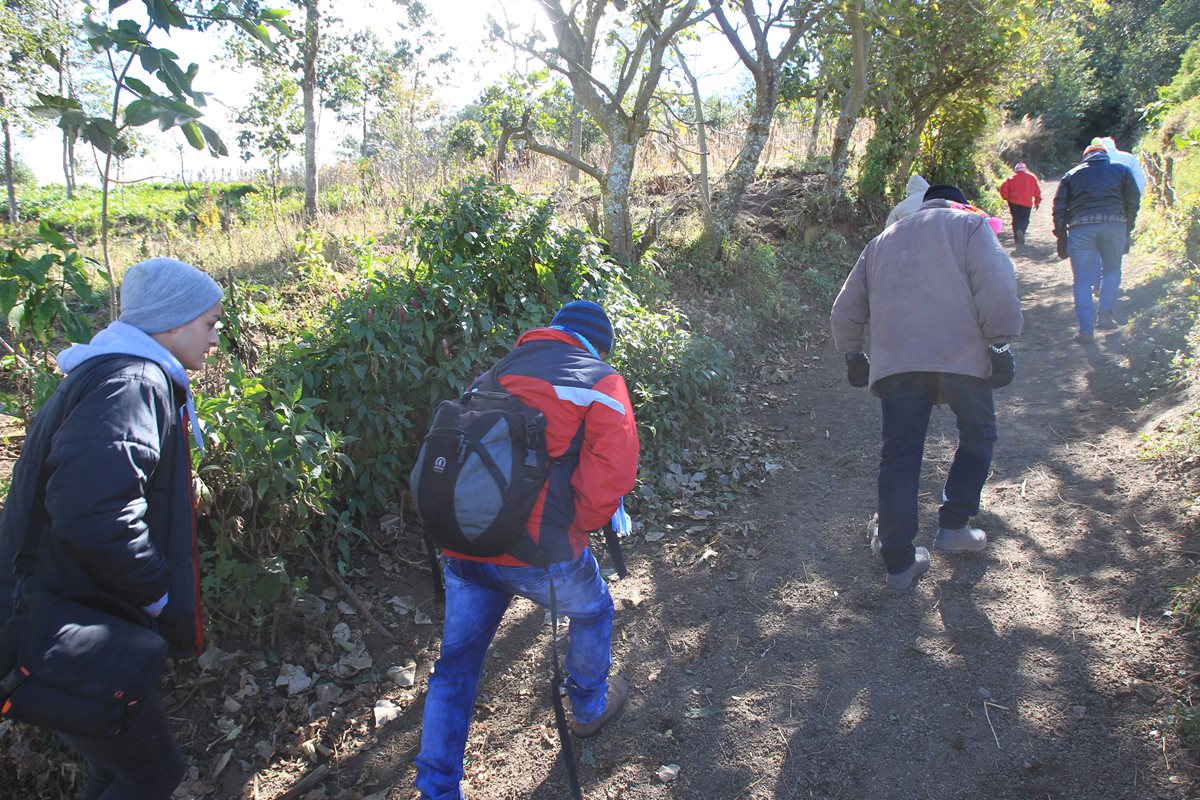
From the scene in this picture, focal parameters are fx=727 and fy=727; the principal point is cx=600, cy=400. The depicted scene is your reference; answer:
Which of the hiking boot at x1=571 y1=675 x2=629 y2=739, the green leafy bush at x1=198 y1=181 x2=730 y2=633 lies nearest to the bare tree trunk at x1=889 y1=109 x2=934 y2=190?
the green leafy bush at x1=198 y1=181 x2=730 y2=633

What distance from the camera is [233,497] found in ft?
10.9

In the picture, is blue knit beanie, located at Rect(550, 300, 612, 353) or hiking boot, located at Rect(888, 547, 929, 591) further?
hiking boot, located at Rect(888, 547, 929, 591)

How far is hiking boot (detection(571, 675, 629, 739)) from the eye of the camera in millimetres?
3020

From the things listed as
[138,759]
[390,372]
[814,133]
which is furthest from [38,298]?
[814,133]

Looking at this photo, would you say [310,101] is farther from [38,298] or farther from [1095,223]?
[1095,223]

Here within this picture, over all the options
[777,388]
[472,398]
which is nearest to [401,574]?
A: [472,398]

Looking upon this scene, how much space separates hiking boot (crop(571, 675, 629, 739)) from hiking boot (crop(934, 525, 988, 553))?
1.95 metres

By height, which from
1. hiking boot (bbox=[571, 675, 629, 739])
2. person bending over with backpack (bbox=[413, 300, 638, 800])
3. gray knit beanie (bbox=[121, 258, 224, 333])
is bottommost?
hiking boot (bbox=[571, 675, 629, 739])

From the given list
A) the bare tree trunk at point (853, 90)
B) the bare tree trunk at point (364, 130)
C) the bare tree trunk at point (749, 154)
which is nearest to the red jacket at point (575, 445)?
the bare tree trunk at point (749, 154)

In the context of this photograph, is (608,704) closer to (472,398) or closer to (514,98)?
(472,398)

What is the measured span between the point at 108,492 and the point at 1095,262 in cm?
822

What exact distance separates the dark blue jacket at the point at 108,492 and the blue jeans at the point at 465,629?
0.85m

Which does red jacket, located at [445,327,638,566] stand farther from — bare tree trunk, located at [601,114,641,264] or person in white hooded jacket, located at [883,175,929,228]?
bare tree trunk, located at [601,114,641,264]

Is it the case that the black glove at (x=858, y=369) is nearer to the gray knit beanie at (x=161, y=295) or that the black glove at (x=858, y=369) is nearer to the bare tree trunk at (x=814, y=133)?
the gray knit beanie at (x=161, y=295)
